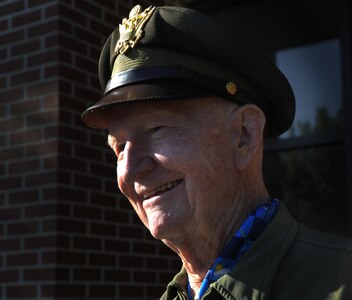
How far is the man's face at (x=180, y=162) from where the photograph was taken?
1.78 metres

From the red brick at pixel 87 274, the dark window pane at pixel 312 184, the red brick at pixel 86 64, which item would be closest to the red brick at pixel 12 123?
the red brick at pixel 86 64

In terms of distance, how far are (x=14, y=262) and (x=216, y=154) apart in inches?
96.7

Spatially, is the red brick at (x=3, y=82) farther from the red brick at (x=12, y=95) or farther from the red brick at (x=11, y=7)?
the red brick at (x=11, y=7)

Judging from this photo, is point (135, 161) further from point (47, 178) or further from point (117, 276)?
point (117, 276)

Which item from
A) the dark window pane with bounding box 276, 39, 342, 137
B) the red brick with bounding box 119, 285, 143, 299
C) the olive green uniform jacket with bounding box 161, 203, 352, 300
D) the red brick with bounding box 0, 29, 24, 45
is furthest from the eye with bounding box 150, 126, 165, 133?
the dark window pane with bounding box 276, 39, 342, 137

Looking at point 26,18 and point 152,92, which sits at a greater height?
point 26,18

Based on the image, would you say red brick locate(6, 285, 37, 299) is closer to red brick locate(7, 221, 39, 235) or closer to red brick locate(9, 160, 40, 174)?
red brick locate(7, 221, 39, 235)

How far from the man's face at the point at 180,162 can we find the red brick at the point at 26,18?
2449 millimetres

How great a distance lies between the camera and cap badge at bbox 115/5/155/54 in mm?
1951

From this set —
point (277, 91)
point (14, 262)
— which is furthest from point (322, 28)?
point (277, 91)

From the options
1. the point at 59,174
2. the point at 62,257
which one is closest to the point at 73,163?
the point at 59,174

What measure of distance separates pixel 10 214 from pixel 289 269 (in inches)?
102

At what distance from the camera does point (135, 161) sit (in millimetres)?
1814

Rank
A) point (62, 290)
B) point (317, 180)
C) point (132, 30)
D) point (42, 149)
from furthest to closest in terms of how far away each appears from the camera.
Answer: point (317, 180) < point (42, 149) < point (62, 290) < point (132, 30)
